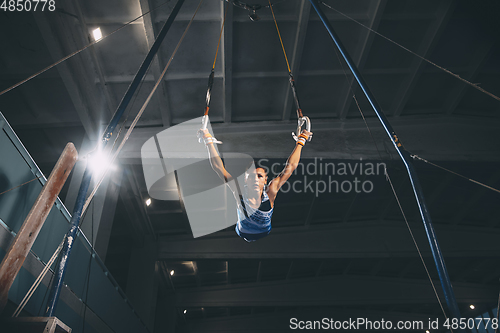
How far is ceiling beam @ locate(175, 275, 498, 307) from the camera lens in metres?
19.5

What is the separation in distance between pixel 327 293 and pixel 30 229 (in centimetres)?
1983

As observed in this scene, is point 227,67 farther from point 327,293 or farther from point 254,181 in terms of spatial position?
point 327,293

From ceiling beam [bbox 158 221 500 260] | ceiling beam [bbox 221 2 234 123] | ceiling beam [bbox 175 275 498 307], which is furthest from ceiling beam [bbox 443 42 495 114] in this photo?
ceiling beam [bbox 175 275 498 307]

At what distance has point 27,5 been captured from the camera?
23.2 ft

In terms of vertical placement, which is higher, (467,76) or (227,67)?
(467,76)

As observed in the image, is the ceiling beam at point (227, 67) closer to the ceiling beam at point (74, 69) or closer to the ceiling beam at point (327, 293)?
the ceiling beam at point (74, 69)

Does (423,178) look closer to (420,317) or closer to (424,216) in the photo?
(424,216)

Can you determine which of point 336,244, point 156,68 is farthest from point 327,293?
point 156,68

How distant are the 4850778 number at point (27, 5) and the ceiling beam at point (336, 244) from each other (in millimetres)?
10785

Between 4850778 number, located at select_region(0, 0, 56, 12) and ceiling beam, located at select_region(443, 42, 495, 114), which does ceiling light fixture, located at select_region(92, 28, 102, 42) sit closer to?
4850778 number, located at select_region(0, 0, 56, 12)

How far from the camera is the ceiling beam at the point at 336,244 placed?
1497cm

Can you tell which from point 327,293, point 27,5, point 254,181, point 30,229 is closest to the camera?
point 30,229

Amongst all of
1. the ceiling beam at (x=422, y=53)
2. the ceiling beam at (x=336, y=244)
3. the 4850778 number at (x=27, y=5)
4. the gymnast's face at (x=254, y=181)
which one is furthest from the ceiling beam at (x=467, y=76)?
the 4850778 number at (x=27, y=5)

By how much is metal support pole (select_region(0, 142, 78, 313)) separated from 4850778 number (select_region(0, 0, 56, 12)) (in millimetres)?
5865
